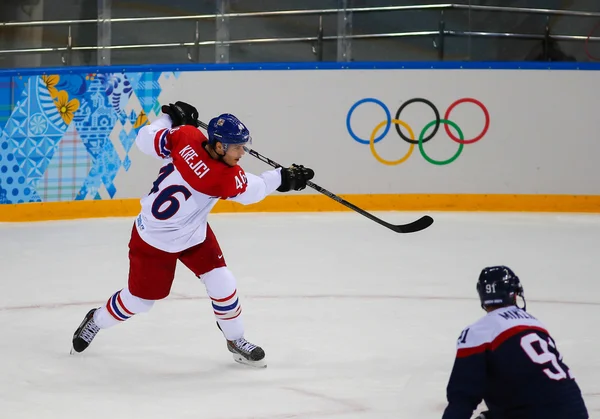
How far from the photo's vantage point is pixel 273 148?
8266 mm

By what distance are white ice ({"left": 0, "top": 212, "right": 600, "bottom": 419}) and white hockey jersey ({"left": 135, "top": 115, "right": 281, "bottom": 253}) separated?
57 centimetres

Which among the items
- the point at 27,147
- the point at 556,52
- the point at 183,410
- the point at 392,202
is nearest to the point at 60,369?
the point at 183,410

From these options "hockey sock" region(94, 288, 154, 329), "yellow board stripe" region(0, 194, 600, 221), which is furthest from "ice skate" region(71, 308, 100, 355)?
"yellow board stripe" region(0, 194, 600, 221)

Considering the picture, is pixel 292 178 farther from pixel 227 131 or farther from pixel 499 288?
pixel 499 288

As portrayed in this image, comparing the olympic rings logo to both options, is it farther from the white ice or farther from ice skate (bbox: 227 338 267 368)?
ice skate (bbox: 227 338 267 368)

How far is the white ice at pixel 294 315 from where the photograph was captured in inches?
151

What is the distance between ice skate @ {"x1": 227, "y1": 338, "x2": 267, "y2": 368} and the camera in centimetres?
425

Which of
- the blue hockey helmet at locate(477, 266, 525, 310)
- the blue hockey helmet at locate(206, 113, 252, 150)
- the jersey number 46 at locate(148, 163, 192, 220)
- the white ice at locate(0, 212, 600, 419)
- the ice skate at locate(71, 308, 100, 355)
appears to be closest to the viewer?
the blue hockey helmet at locate(477, 266, 525, 310)

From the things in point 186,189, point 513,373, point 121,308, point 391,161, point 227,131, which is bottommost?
point 121,308

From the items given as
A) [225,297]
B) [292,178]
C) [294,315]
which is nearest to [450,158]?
[294,315]

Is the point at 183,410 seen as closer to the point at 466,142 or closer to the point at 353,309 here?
the point at 353,309

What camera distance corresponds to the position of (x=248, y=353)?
4254mm

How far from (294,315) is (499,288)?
8.76 ft

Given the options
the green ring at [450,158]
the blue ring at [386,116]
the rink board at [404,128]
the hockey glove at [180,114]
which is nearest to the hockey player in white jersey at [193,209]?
the hockey glove at [180,114]
